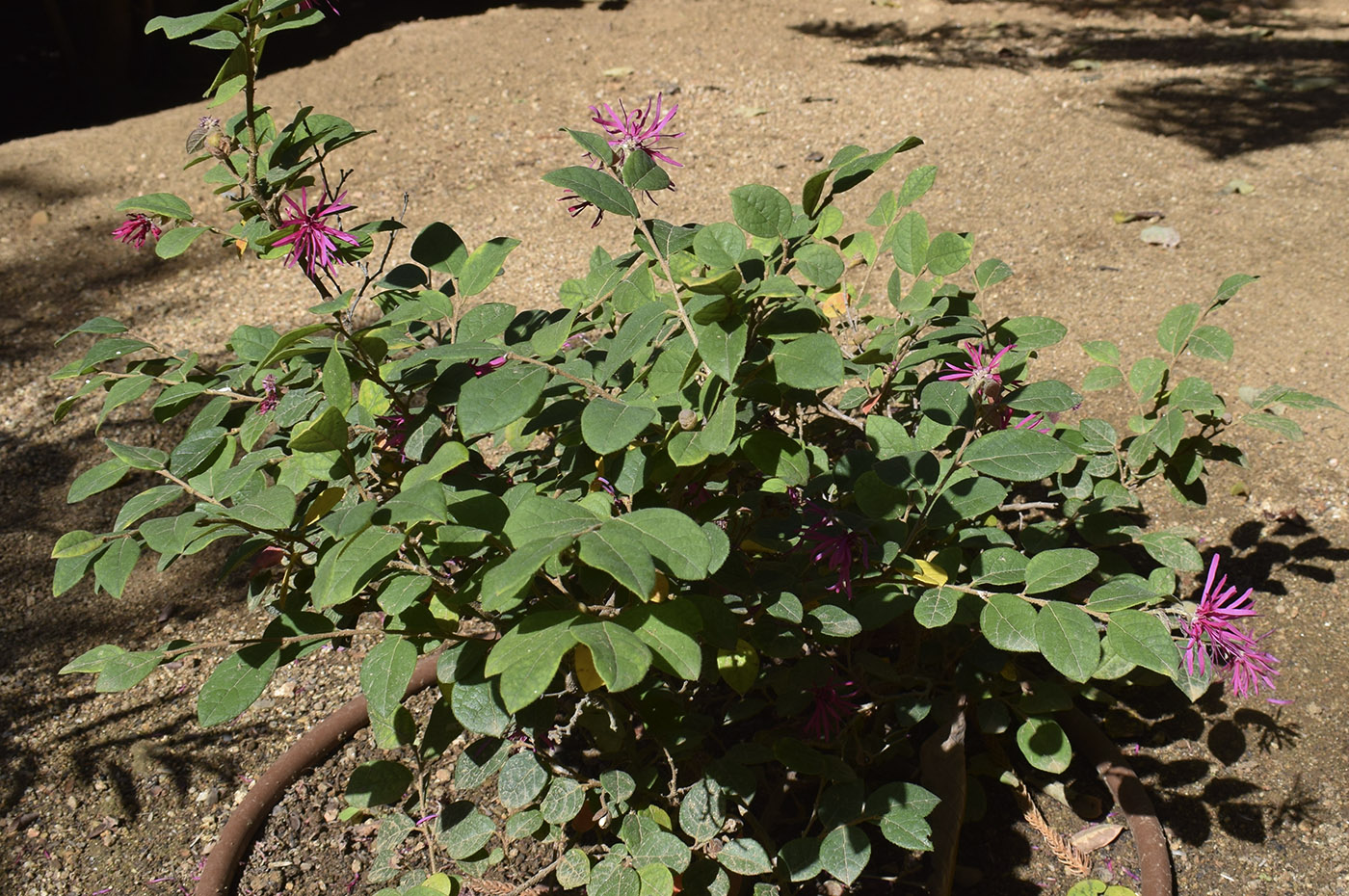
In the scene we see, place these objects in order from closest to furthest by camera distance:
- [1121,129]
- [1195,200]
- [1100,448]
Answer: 1. [1100,448]
2. [1195,200]
3. [1121,129]

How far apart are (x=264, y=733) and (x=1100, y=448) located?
5.48 ft

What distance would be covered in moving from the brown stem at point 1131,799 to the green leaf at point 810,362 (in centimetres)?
110

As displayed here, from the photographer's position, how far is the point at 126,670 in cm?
100

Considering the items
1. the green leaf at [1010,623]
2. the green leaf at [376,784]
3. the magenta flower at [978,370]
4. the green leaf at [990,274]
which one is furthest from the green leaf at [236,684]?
the green leaf at [990,274]

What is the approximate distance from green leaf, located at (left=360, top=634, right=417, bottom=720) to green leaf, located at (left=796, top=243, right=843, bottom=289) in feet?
1.86

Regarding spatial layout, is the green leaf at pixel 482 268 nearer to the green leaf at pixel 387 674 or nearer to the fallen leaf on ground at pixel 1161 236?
the green leaf at pixel 387 674

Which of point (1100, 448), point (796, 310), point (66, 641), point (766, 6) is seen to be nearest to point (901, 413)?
point (1100, 448)

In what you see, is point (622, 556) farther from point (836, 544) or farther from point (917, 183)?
point (917, 183)

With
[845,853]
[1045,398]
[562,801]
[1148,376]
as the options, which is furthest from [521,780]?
[1148,376]

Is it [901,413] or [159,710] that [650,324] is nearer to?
[901,413]

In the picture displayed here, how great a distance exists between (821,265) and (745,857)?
2.47ft

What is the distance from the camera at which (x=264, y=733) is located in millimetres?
1963

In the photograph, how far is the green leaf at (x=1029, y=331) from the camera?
1.38m

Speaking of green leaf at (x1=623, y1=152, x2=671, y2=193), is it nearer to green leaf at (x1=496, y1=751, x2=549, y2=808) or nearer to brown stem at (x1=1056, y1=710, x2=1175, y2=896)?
green leaf at (x1=496, y1=751, x2=549, y2=808)
